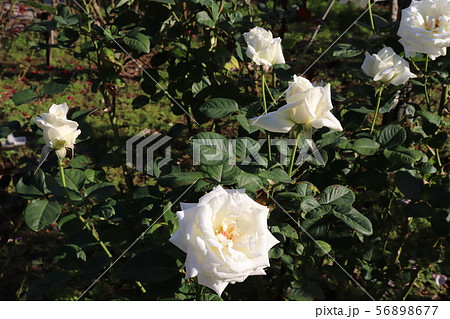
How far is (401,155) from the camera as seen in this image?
1.38 meters

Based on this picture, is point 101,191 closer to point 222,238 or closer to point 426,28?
point 222,238

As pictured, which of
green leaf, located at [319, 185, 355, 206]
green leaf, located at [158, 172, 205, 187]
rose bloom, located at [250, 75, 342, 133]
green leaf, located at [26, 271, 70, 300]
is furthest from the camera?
green leaf, located at [26, 271, 70, 300]

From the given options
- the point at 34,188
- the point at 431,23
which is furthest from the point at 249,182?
the point at 431,23

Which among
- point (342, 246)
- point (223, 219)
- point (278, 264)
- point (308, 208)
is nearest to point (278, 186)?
point (308, 208)

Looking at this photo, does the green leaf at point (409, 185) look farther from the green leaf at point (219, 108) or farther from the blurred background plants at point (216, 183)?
the green leaf at point (219, 108)

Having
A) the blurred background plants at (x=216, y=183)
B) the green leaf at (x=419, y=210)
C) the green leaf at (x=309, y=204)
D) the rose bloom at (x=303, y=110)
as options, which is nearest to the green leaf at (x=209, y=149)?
the blurred background plants at (x=216, y=183)

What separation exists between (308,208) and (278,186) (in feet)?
0.56

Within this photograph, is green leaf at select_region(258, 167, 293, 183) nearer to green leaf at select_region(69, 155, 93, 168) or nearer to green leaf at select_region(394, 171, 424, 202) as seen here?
green leaf at select_region(394, 171, 424, 202)

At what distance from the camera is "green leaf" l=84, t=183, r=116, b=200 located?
1341 millimetres

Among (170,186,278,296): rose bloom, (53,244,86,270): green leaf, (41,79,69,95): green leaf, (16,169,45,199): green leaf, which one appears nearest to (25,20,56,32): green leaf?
(41,79,69,95): green leaf

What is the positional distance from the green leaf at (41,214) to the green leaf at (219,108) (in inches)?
21.6

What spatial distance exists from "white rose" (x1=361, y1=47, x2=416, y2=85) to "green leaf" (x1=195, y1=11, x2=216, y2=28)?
2.05ft

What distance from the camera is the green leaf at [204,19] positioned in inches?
66.9
